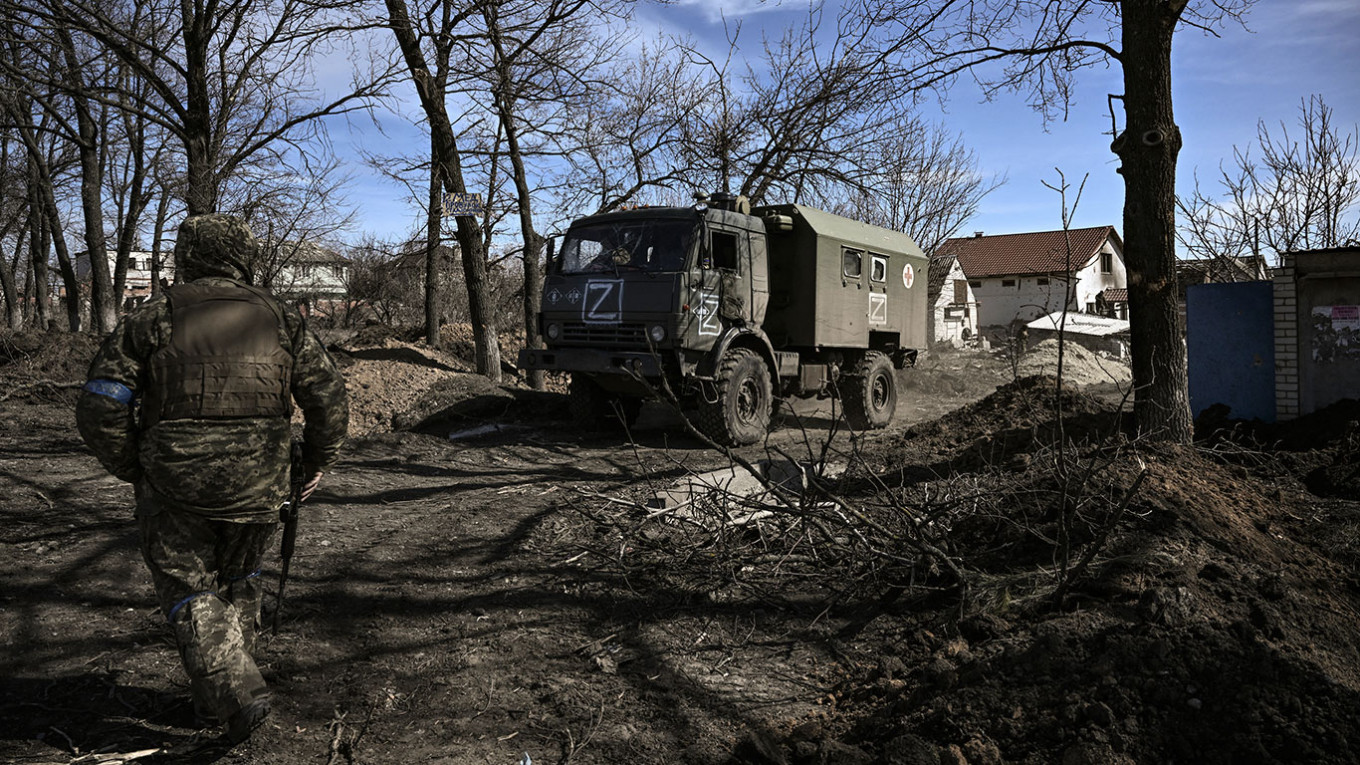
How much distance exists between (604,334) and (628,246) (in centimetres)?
89

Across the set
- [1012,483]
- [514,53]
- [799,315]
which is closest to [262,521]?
[1012,483]

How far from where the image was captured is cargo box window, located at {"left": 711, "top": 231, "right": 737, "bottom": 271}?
865 centimetres

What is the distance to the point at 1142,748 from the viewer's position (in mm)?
2473

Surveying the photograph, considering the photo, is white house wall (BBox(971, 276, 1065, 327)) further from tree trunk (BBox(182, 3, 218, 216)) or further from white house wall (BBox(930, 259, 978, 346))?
tree trunk (BBox(182, 3, 218, 216))

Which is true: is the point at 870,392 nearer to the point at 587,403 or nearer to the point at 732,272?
the point at 732,272

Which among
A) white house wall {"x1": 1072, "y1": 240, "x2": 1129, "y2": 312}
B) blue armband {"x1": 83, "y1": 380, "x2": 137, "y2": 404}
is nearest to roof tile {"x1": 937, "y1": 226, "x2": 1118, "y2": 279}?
white house wall {"x1": 1072, "y1": 240, "x2": 1129, "y2": 312}

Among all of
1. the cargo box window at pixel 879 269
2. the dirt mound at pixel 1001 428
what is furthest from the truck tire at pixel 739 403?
the cargo box window at pixel 879 269

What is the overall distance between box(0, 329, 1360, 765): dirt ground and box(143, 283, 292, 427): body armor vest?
1010 millimetres

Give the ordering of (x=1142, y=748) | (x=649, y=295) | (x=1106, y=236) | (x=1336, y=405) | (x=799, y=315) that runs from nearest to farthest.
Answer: (x=1142, y=748)
(x=1336, y=405)
(x=649, y=295)
(x=799, y=315)
(x=1106, y=236)

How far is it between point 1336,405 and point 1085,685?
6452mm

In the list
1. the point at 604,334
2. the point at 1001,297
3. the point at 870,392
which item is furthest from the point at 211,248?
the point at 1001,297

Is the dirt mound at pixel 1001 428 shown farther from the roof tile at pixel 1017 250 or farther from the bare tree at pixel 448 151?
the roof tile at pixel 1017 250

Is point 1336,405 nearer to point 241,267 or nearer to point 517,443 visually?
point 517,443

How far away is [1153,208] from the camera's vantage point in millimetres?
6160
